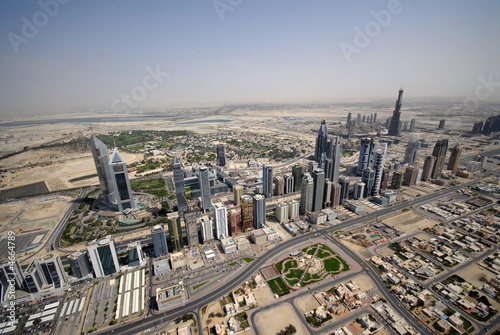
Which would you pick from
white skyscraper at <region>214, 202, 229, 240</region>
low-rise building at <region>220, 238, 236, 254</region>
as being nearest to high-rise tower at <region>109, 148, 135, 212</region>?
white skyscraper at <region>214, 202, 229, 240</region>

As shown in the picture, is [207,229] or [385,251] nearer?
[385,251]

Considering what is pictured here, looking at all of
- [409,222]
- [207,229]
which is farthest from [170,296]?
[409,222]

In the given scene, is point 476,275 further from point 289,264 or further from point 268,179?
point 268,179

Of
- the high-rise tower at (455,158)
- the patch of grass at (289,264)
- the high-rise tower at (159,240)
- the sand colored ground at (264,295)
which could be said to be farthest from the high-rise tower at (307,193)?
the high-rise tower at (455,158)

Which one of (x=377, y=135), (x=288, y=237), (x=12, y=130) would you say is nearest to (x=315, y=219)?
(x=288, y=237)

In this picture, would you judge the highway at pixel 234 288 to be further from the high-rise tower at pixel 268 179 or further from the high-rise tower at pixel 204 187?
the high-rise tower at pixel 204 187

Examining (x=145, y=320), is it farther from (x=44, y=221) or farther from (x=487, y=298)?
(x=487, y=298)
